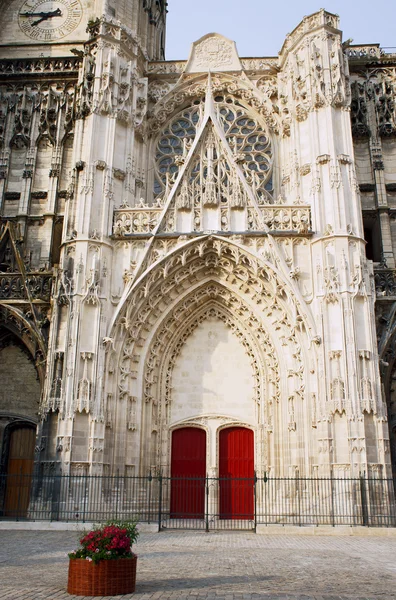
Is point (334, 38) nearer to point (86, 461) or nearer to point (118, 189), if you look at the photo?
point (118, 189)

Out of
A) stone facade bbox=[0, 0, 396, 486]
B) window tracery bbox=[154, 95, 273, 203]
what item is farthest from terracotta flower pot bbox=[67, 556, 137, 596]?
window tracery bbox=[154, 95, 273, 203]

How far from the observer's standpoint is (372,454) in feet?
50.1

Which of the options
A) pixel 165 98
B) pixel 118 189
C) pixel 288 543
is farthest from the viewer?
pixel 165 98

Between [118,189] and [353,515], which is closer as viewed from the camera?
[353,515]

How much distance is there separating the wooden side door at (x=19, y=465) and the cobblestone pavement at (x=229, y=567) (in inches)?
211

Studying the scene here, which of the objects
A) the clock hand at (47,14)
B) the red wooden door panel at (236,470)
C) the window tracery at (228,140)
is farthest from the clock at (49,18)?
the red wooden door panel at (236,470)

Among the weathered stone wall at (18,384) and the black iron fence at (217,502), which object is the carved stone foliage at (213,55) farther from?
the black iron fence at (217,502)

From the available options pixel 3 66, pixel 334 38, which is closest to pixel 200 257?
pixel 334 38

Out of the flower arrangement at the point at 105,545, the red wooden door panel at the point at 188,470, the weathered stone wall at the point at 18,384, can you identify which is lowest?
the flower arrangement at the point at 105,545

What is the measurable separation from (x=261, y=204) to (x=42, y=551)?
12226 mm

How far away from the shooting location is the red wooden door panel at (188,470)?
17.7m

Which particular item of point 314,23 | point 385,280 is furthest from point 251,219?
point 314,23

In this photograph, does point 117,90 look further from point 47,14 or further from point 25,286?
point 47,14

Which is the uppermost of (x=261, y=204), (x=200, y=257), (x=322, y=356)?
(x=261, y=204)
